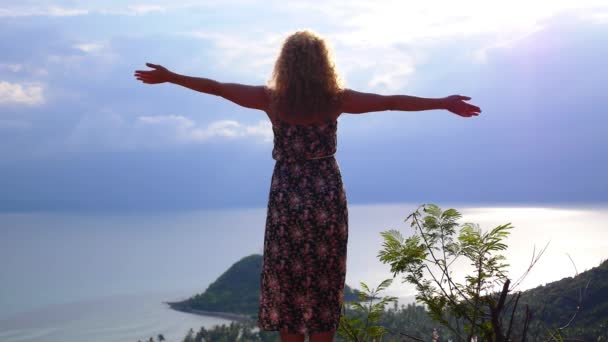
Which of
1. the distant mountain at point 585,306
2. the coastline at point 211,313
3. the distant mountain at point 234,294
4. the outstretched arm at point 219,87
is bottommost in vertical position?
the coastline at point 211,313

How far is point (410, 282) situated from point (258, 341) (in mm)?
35028

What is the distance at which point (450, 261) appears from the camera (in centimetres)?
439

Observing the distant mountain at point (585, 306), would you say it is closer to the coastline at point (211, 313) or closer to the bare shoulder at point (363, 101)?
the bare shoulder at point (363, 101)

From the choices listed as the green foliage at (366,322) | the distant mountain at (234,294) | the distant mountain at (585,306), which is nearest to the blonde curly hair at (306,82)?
the green foliage at (366,322)

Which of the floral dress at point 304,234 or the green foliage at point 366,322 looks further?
the green foliage at point 366,322

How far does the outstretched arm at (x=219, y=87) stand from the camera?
11.8 ft

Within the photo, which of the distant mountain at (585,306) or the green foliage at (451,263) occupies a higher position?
the green foliage at (451,263)

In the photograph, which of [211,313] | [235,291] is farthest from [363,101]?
[235,291]

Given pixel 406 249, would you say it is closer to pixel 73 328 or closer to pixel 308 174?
pixel 308 174

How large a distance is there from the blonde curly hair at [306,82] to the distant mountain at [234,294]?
60649 millimetres

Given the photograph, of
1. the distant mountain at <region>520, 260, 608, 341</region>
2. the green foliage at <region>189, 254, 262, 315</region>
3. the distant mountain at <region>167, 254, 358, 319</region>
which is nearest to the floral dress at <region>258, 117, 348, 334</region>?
the distant mountain at <region>520, 260, 608, 341</region>

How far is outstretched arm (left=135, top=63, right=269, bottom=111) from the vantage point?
359cm

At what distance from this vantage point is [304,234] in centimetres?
354

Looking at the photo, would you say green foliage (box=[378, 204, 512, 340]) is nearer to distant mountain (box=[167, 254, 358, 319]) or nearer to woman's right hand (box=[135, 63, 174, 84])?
woman's right hand (box=[135, 63, 174, 84])
